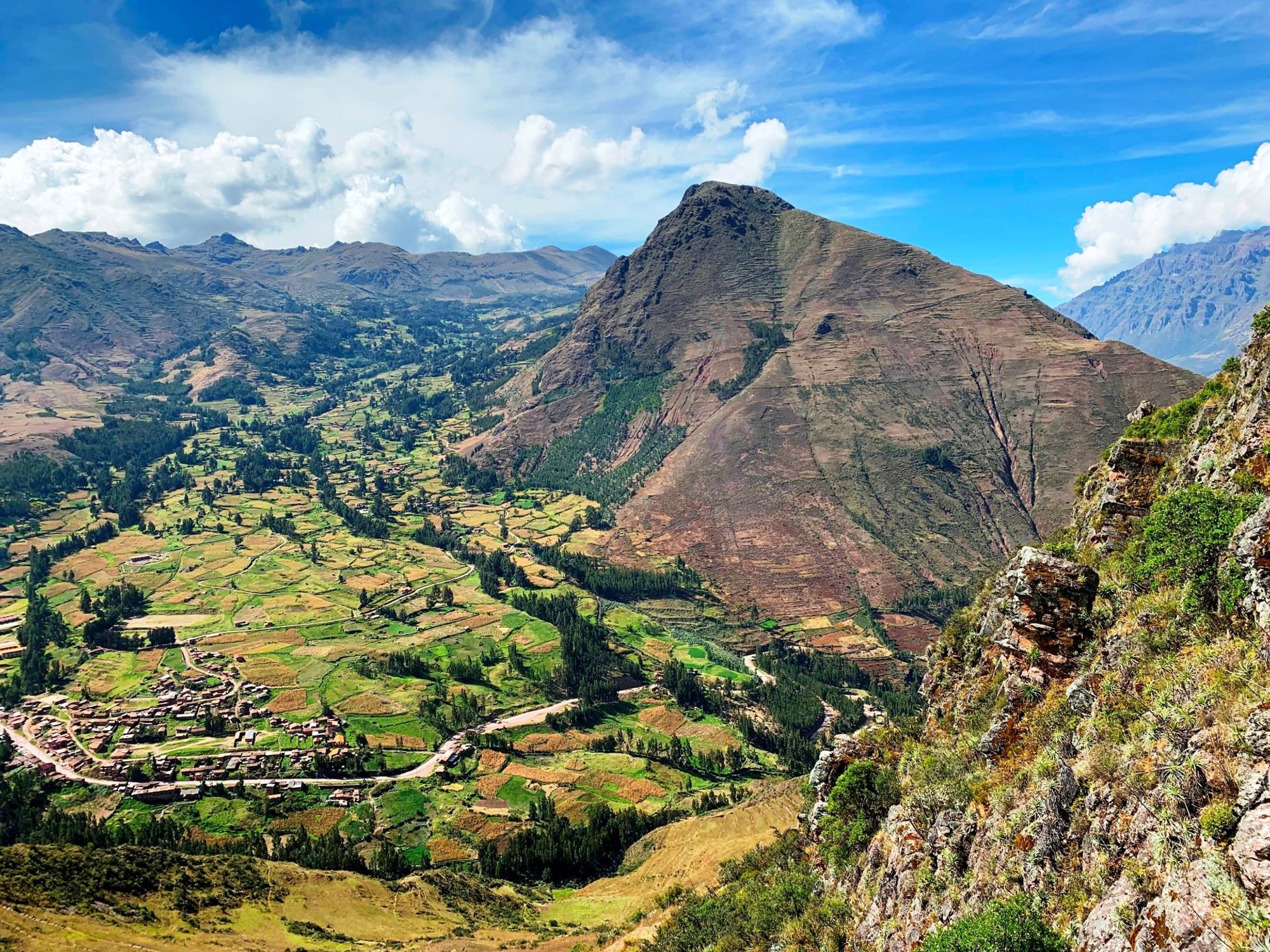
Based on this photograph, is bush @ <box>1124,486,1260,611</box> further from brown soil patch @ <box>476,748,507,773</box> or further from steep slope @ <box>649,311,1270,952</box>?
brown soil patch @ <box>476,748,507,773</box>

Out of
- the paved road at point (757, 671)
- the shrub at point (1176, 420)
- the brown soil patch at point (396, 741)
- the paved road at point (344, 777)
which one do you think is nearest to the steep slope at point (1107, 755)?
the shrub at point (1176, 420)

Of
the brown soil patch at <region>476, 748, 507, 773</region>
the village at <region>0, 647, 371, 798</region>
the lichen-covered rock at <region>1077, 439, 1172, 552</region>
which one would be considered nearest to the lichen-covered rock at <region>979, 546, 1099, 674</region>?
the lichen-covered rock at <region>1077, 439, 1172, 552</region>

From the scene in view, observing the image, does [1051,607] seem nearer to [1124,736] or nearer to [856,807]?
[1124,736]

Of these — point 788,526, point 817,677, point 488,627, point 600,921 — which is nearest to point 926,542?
point 788,526

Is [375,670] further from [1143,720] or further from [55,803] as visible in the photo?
[1143,720]

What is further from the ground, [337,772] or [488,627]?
[488,627]

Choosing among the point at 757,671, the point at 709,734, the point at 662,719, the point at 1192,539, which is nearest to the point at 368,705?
the point at 662,719
